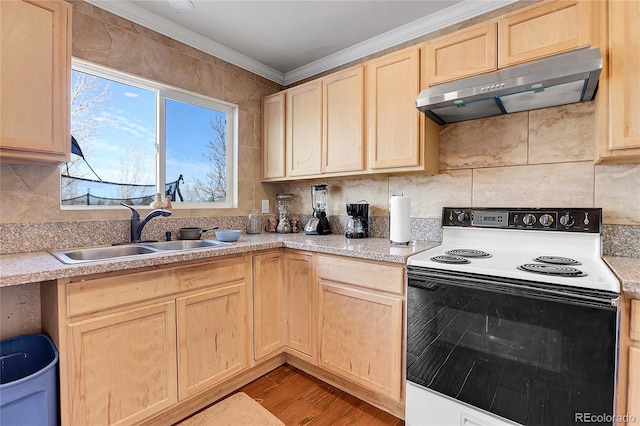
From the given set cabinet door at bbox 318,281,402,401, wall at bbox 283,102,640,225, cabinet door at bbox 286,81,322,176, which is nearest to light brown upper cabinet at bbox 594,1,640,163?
wall at bbox 283,102,640,225

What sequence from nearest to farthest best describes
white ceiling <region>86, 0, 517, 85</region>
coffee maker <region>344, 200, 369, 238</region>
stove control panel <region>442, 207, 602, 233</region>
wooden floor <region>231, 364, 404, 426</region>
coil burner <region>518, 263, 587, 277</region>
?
coil burner <region>518, 263, 587, 277</region> < stove control panel <region>442, 207, 602, 233</region> < wooden floor <region>231, 364, 404, 426</region> < white ceiling <region>86, 0, 517, 85</region> < coffee maker <region>344, 200, 369, 238</region>

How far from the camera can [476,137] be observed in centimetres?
196

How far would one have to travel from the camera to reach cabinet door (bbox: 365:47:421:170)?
188 centimetres

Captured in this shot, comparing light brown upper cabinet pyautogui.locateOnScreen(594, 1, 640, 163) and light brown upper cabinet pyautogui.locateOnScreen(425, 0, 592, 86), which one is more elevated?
light brown upper cabinet pyautogui.locateOnScreen(425, 0, 592, 86)

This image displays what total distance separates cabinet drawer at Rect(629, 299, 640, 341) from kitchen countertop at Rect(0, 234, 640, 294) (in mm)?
59

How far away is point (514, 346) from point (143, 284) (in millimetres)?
1679

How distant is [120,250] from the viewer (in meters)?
1.83

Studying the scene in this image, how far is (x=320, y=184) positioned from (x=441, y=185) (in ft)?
3.41

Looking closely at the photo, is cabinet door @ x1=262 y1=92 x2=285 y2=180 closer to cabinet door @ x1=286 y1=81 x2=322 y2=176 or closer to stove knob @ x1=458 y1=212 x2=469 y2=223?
cabinet door @ x1=286 y1=81 x2=322 y2=176

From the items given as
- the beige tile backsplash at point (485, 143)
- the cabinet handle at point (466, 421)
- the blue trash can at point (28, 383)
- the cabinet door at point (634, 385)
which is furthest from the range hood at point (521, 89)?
the blue trash can at point (28, 383)

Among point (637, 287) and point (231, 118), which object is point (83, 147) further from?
point (637, 287)

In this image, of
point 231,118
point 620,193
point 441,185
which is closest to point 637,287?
point 620,193

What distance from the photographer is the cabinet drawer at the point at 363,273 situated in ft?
5.32

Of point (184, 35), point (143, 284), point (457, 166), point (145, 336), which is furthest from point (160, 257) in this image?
point (457, 166)
